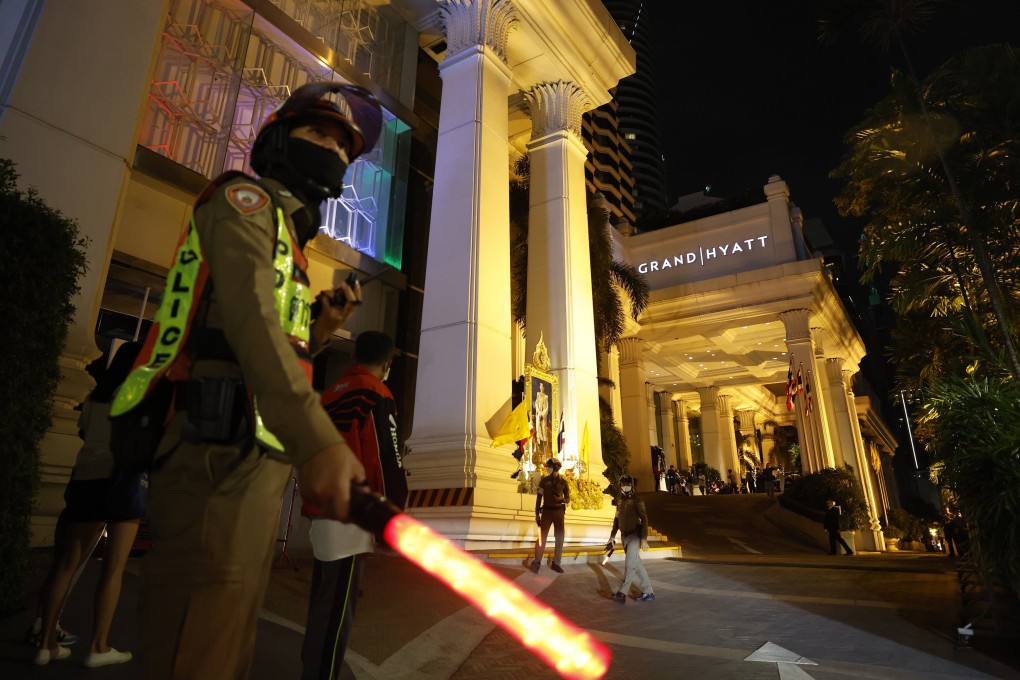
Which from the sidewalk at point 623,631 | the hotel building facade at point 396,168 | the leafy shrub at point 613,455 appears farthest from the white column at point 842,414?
the sidewalk at point 623,631

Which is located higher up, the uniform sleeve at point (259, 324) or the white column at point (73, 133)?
the white column at point (73, 133)

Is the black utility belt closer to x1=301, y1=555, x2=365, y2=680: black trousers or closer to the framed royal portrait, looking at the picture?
x1=301, y1=555, x2=365, y2=680: black trousers

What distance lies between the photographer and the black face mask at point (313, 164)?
5.69 feet

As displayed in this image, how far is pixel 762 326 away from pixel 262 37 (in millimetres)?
23989

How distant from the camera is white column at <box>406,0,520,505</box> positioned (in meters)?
9.16

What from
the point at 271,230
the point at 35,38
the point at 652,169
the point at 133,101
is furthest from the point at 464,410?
the point at 652,169

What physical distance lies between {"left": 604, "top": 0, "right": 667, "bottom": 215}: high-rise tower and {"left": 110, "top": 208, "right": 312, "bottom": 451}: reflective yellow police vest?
355ft

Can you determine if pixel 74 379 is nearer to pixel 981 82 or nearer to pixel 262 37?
pixel 262 37

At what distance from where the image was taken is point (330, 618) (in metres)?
2.77

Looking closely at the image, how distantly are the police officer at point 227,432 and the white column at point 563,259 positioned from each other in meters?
10.7

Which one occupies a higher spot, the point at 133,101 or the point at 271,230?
the point at 133,101

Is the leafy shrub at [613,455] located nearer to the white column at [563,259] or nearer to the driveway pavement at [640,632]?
the white column at [563,259]

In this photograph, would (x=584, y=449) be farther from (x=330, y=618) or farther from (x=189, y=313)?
(x=189, y=313)

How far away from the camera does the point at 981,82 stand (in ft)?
37.2
